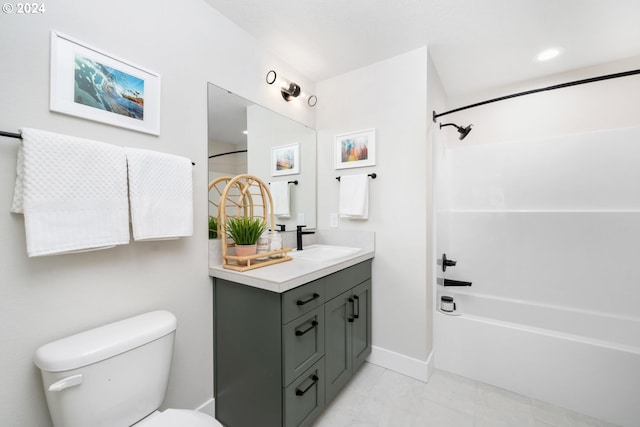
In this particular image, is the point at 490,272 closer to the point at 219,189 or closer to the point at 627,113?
the point at 627,113

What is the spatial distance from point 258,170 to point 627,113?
3.01 meters

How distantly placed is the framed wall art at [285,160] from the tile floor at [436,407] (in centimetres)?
166

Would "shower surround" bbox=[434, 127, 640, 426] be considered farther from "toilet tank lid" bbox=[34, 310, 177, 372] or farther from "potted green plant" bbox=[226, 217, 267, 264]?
"toilet tank lid" bbox=[34, 310, 177, 372]

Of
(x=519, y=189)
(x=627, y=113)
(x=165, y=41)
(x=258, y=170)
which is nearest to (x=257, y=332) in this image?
(x=258, y=170)

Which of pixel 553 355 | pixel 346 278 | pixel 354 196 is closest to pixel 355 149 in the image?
pixel 354 196

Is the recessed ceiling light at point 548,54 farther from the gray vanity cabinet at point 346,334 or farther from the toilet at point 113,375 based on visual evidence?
the toilet at point 113,375

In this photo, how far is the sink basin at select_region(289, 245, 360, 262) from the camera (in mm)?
1865

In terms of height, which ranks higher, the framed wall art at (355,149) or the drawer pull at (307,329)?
the framed wall art at (355,149)

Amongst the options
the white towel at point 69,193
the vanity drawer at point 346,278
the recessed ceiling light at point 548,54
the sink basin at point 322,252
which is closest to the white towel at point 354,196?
the sink basin at point 322,252

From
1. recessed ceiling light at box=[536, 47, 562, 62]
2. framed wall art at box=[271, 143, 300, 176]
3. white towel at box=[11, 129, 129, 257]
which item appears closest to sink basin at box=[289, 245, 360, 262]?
framed wall art at box=[271, 143, 300, 176]

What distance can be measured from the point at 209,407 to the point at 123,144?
1.46 meters

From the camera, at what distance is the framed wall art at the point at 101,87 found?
0.93 m

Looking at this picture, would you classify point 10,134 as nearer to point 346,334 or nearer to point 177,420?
point 177,420

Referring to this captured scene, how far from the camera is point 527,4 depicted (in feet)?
4.75
